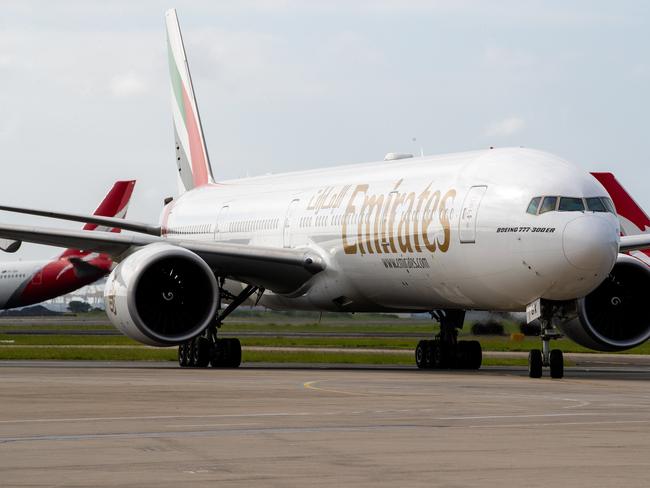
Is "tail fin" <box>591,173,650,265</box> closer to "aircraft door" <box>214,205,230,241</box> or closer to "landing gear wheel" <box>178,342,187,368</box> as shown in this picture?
"aircraft door" <box>214,205,230,241</box>

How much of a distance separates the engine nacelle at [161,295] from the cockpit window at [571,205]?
726 centimetres

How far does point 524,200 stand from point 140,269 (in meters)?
7.56

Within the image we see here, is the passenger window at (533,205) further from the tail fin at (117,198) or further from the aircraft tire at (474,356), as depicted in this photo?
the tail fin at (117,198)

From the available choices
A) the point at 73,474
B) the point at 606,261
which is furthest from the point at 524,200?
the point at 73,474

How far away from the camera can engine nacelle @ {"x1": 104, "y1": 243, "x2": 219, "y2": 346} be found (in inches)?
1019

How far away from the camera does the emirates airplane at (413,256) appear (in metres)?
23.1

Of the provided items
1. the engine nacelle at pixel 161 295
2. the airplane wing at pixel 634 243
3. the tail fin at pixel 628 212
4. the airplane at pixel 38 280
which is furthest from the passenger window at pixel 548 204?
the airplane at pixel 38 280

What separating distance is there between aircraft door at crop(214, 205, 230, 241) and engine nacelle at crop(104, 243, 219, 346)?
6.59 m

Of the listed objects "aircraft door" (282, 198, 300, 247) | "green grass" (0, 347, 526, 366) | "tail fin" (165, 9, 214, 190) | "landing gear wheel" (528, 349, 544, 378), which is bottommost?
"green grass" (0, 347, 526, 366)

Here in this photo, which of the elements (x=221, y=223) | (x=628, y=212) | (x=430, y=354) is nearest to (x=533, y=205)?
(x=430, y=354)

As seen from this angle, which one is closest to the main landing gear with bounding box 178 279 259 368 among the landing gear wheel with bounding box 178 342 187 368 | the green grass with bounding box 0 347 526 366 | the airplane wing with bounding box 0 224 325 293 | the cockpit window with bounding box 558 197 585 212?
the landing gear wheel with bounding box 178 342 187 368

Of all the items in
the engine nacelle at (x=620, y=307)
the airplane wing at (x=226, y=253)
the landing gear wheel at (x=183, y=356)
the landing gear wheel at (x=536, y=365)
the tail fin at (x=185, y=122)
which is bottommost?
the landing gear wheel at (x=183, y=356)

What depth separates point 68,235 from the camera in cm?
2816

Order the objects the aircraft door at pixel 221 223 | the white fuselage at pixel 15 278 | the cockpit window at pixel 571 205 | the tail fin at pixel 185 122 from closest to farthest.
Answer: the cockpit window at pixel 571 205 → the aircraft door at pixel 221 223 → the tail fin at pixel 185 122 → the white fuselage at pixel 15 278
